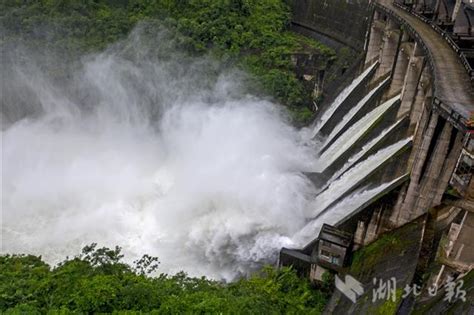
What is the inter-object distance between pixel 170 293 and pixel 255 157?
33.1 ft

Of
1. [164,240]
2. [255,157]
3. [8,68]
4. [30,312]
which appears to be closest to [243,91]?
[255,157]

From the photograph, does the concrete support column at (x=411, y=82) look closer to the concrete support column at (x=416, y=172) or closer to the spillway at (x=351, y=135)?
the spillway at (x=351, y=135)

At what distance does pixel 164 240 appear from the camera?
59.5 feet

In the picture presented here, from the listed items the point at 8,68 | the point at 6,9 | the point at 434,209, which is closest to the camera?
the point at 434,209

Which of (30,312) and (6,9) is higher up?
(6,9)

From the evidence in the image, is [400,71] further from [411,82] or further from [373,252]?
[373,252]

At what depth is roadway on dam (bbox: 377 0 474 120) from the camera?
1153 centimetres

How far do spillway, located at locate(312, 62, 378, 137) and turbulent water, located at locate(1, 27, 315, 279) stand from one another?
4.64 feet

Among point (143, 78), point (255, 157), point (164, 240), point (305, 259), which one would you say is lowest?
point (164, 240)

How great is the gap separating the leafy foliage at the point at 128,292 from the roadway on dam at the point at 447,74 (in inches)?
284

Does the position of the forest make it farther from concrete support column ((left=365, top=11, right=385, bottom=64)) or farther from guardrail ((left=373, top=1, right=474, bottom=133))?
guardrail ((left=373, top=1, right=474, bottom=133))

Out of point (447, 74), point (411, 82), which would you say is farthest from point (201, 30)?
point (447, 74)

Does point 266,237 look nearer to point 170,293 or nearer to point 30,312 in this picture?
point 170,293

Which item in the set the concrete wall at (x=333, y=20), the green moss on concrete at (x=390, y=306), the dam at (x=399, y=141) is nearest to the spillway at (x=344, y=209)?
the dam at (x=399, y=141)
